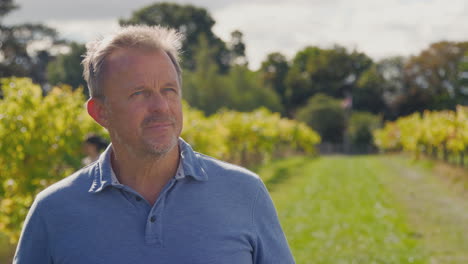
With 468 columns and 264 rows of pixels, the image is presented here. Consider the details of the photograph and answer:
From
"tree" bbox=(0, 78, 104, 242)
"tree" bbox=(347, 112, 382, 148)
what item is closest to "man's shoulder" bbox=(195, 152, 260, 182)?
"tree" bbox=(0, 78, 104, 242)

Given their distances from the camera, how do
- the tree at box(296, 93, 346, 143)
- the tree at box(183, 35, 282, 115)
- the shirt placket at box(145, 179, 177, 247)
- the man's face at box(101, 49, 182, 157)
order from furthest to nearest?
the tree at box(296, 93, 346, 143)
the tree at box(183, 35, 282, 115)
the man's face at box(101, 49, 182, 157)
the shirt placket at box(145, 179, 177, 247)

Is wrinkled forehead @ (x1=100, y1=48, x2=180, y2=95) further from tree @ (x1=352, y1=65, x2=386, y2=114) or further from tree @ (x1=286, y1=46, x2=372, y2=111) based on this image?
tree @ (x1=286, y1=46, x2=372, y2=111)

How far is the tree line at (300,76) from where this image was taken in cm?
4347

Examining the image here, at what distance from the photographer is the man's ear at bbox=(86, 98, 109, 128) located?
2.01 metres

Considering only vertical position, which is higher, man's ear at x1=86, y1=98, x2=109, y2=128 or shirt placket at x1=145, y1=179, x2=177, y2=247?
man's ear at x1=86, y1=98, x2=109, y2=128

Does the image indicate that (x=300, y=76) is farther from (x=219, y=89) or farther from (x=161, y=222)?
(x=161, y=222)

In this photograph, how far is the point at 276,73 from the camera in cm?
6881

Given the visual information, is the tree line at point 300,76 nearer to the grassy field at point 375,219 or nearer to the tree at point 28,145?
the grassy field at point 375,219

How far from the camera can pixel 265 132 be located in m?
21.8

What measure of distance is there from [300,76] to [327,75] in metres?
3.50

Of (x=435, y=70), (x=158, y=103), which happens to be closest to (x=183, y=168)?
(x=158, y=103)

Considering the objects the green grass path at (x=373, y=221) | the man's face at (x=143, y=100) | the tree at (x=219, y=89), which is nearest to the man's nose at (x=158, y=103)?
the man's face at (x=143, y=100)

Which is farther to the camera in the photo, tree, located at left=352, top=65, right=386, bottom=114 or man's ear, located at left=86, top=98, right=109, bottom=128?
tree, located at left=352, top=65, right=386, bottom=114

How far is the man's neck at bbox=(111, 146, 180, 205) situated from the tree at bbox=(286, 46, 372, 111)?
206 feet
